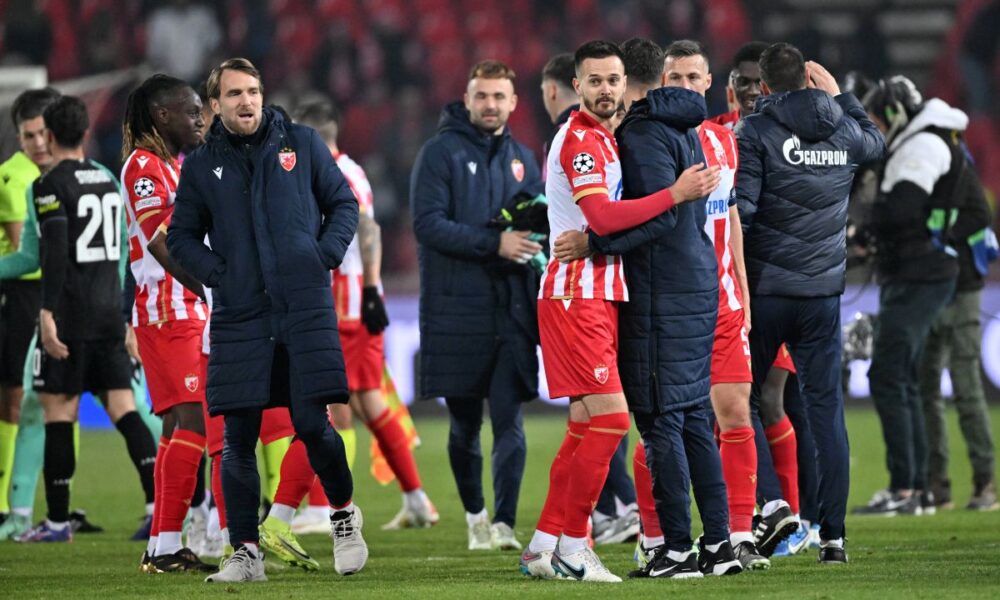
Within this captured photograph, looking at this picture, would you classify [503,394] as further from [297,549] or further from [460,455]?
[297,549]

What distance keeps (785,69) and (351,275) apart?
2902mm

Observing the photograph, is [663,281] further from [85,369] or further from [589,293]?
[85,369]

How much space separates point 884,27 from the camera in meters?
18.5

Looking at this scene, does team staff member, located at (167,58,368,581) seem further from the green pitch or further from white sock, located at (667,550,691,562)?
white sock, located at (667,550,691,562)

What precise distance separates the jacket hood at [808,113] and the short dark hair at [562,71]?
1.45m

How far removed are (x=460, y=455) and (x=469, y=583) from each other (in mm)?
1728

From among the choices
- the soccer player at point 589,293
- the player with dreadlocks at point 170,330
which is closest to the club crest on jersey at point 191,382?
the player with dreadlocks at point 170,330

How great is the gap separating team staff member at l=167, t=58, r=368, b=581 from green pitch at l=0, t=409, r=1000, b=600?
0.46 m

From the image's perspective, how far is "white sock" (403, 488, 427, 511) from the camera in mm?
8664

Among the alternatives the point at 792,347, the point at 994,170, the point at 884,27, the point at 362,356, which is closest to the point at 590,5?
the point at 884,27

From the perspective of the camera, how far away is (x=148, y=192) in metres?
6.61

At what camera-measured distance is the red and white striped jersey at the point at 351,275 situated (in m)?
8.41

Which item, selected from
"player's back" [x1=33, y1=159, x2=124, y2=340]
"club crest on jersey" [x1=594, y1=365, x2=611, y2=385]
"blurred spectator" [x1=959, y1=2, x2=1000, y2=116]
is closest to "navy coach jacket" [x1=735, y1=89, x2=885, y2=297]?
"club crest on jersey" [x1=594, y1=365, x2=611, y2=385]

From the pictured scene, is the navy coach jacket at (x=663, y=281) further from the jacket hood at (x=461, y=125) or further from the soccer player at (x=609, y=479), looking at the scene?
the jacket hood at (x=461, y=125)
